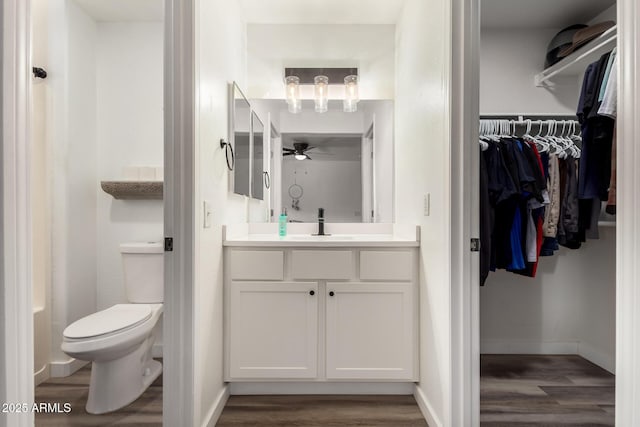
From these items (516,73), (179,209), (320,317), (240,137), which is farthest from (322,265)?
(516,73)

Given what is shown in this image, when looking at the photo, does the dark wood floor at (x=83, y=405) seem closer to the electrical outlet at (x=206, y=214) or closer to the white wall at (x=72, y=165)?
the white wall at (x=72, y=165)

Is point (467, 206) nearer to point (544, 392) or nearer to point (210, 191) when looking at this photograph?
point (210, 191)

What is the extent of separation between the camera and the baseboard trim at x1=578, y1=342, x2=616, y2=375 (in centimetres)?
235

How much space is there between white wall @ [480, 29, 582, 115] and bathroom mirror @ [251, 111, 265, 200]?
1687 mm

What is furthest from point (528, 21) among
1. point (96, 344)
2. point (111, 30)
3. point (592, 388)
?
point (96, 344)

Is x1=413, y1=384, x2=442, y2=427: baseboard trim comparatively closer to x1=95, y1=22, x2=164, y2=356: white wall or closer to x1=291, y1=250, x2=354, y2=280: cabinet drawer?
x1=291, y1=250, x2=354, y2=280: cabinet drawer

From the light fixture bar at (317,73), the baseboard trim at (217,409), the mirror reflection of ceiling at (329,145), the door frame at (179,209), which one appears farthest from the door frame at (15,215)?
the light fixture bar at (317,73)

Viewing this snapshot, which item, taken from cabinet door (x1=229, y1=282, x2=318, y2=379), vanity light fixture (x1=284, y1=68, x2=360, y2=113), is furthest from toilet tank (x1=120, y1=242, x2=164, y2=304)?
Answer: vanity light fixture (x1=284, y1=68, x2=360, y2=113)

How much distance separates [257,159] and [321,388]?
5.15 feet

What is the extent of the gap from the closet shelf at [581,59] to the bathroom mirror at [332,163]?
113cm

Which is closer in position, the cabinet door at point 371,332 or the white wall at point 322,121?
the cabinet door at point 371,332

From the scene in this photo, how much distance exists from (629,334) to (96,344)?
2.06 metres

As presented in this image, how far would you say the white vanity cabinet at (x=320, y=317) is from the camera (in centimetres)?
196

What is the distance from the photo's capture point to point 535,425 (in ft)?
5.79
